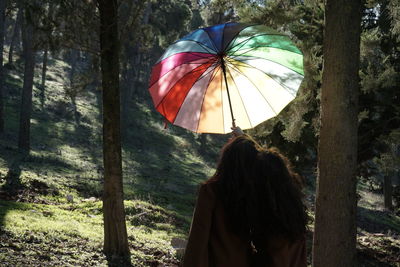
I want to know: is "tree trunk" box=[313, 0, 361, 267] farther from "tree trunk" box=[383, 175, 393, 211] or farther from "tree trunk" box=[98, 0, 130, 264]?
"tree trunk" box=[383, 175, 393, 211]

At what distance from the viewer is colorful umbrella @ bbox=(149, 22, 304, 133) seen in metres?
4.46

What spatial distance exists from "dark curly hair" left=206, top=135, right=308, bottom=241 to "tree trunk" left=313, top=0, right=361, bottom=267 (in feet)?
8.95

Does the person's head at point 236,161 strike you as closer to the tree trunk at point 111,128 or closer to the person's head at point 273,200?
the person's head at point 273,200

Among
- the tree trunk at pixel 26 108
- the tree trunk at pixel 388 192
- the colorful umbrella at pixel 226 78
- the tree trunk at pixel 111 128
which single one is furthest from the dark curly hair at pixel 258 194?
the tree trunk at pixel 388 192

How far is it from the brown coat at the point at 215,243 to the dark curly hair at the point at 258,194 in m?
0.04

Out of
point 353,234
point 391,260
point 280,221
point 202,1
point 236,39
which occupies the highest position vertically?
point 202,1

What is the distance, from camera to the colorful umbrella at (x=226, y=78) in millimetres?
4465

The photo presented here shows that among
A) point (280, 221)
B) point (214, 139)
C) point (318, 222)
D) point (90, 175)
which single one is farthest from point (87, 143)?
point (280, 221)

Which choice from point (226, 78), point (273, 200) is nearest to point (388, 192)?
point (226, 78)

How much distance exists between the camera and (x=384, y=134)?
32.7 feet

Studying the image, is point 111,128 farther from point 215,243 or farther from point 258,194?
point 258,194

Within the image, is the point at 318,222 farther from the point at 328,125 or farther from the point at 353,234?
the point at 328,125

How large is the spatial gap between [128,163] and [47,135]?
496 cm

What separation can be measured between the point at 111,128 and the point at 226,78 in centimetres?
249
